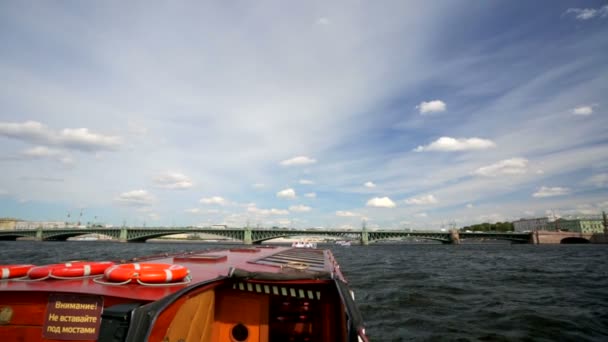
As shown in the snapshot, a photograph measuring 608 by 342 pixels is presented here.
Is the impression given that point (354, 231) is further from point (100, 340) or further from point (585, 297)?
point (100, 340)

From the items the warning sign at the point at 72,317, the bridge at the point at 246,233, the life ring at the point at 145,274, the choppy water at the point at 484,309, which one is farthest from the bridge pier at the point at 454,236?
the warning sign at the point at 72,317

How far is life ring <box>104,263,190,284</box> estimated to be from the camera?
435 centimetres

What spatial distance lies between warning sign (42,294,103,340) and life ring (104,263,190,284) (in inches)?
24.2

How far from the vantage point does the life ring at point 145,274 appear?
435 centimetres

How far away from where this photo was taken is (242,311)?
5.74 metres

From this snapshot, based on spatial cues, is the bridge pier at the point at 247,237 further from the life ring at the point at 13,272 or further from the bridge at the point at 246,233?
the life ring at the point at 13,272

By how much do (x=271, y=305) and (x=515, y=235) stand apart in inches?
4255

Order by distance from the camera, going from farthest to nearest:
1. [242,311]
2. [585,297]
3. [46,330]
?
[585,297]
[242,311]
[46,330]

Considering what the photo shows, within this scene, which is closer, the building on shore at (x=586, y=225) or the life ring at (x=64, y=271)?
the life ring at (x=64, y=271)

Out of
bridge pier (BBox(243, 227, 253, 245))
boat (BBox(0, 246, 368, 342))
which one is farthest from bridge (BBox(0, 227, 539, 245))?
boat (BBox(0, 246, 368, 342))

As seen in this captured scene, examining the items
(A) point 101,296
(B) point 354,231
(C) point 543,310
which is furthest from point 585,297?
(B) point 354,231

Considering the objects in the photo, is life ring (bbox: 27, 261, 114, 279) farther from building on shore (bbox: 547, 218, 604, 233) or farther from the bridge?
building on shore (bbox: 547, 218, 604, 233)

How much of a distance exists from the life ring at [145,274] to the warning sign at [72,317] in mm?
615

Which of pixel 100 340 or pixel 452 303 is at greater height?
pixel 100 340
